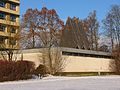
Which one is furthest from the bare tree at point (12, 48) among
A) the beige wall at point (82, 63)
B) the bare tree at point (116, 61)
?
the bare tree at point (116, 61)

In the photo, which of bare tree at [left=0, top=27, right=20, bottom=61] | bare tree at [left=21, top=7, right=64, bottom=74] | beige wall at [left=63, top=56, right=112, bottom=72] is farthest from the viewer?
bare tree at [left=21, top=7, right=64, bottom=74]

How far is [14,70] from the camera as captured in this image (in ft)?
90.3

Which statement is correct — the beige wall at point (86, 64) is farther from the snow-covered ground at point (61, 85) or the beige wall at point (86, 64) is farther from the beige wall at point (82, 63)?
the snow-covered ground at point (61, 85)

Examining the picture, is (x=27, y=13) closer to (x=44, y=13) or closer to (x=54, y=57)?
(x=44, y=13)

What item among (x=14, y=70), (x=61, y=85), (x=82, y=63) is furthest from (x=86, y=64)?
(x=61, y=85)

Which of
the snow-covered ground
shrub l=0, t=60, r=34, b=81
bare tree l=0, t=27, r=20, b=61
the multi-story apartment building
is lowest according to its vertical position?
the snow-covered ground

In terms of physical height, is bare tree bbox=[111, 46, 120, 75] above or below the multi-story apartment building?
below

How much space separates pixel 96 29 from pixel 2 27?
72.2 feet

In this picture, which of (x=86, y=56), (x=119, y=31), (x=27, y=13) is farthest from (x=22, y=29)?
(x=119, y=31)

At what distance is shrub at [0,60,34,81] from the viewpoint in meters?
26.5

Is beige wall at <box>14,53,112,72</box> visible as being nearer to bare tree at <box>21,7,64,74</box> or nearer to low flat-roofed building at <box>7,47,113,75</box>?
low flat-roofed building at <box>7,47,113,75</box>

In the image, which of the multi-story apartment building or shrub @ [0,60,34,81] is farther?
the multi-story apartment building

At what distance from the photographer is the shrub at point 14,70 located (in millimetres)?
26453

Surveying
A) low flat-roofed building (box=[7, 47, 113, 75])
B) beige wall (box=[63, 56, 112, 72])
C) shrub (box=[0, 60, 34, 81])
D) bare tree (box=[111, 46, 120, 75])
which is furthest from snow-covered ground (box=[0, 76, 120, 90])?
bare tree (box=[111, 46, 120, 75])
